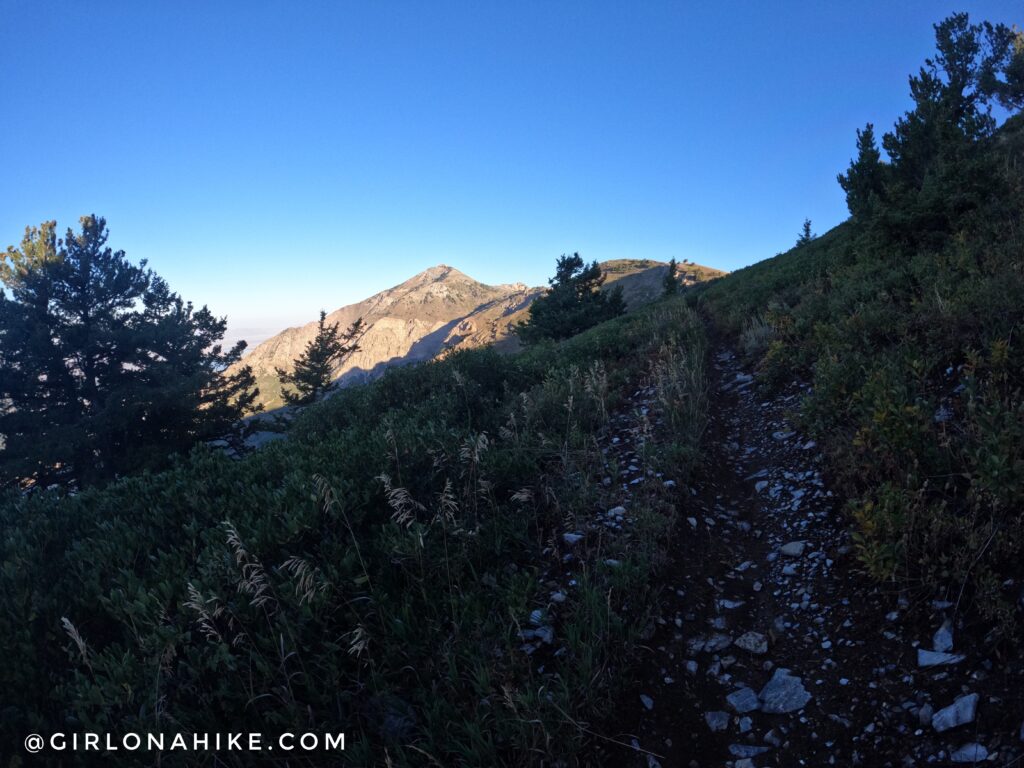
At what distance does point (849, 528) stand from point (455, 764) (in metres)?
3.47

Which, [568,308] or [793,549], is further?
[568,308]

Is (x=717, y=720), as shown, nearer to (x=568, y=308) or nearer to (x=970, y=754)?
(x=970, y=754)

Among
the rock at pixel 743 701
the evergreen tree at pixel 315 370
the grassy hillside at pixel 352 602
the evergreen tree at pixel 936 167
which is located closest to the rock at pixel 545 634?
the grassy hillside at pixel 352 602

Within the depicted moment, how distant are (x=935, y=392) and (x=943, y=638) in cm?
287

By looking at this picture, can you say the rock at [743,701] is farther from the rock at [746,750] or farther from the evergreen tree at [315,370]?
the evergreen tree at [315,370]

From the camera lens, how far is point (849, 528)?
3.82 meters

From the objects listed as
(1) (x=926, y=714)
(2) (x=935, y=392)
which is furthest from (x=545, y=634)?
(2) (x=935, y=392)

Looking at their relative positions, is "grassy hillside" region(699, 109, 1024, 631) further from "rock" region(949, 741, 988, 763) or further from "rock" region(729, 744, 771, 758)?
"rock" region(729, 744, 771, 758)

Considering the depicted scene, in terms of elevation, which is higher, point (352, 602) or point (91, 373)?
point (91, 373)

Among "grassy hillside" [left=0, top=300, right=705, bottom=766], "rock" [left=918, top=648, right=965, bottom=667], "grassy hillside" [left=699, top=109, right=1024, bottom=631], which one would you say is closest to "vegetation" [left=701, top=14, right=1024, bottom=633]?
"grassy hillside" [left=699, top=109, right=1024, bottom=631]

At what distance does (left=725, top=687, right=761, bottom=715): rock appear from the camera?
112 inches

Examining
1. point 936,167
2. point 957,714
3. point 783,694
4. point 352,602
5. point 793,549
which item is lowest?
point 783,694

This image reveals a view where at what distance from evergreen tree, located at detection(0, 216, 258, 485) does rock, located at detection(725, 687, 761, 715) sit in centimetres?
2398

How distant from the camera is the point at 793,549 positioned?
3971mm
